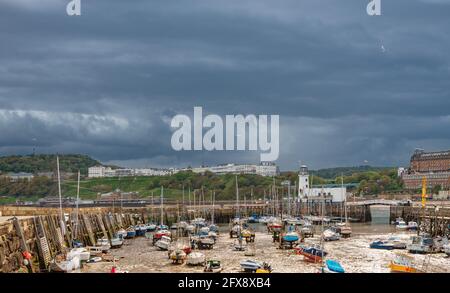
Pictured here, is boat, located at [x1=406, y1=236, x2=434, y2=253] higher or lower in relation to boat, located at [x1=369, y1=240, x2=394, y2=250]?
higher

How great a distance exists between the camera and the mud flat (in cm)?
4728

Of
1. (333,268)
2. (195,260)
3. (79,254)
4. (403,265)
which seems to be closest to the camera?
(333,268)

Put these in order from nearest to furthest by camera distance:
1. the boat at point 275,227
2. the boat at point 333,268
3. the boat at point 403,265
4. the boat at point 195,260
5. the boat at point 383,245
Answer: the boat at point 333,268 → the boat at point 403,265 → the boat at point 195,260 → the boat at point 383,245 → the boat at point 275,227

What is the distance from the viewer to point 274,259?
54.2 m

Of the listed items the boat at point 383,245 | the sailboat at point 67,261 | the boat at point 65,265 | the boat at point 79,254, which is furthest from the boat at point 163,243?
the boat at point 383,245

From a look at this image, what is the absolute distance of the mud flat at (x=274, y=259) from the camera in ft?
155

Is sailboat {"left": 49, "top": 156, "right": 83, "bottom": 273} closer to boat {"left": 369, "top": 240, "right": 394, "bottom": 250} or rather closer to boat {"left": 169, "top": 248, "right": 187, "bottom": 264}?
boat {"left": 169, "top": 248, "right": 187, "bottom": 264}

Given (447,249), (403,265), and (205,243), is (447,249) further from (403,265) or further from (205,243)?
(205,243)

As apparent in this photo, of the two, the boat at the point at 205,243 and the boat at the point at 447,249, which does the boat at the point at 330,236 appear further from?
the boat at the point at 447,249

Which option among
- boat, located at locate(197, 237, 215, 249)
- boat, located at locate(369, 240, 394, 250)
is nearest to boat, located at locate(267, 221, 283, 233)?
boat, located at locate(197, 237, 215, 249)

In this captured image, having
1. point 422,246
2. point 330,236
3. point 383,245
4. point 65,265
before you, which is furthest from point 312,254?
point 330,236
